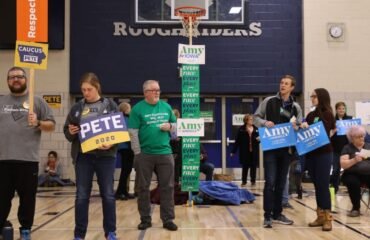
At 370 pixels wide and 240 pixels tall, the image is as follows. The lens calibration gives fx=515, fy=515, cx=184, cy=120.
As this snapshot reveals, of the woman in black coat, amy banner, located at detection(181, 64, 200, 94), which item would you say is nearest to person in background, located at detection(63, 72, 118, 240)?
amy banner, located at detection(181, 64, 200, 94)

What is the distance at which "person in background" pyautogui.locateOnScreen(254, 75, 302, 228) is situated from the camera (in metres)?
5.70

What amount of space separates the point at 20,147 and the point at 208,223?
2512 mm

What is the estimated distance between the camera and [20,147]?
4793 millimetres

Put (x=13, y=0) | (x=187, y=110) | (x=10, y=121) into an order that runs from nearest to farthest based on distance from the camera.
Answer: (x=10, y=121) → (x=187, y=110) → (x=13, y=0)

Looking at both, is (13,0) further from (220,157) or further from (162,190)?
(162,190)

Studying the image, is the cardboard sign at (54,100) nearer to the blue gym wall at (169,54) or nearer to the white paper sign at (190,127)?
the blue gym wall at (169,54)

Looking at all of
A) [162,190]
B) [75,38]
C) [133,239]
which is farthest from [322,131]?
[75,38]

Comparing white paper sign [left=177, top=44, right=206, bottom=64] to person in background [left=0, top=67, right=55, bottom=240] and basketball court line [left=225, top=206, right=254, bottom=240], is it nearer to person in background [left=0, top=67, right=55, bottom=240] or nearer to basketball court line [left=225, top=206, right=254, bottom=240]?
basketball court line [left=225, top=206, right=254, bottom=240]

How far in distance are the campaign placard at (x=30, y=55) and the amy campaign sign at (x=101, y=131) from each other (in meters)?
0.95

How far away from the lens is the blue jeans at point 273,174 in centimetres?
568

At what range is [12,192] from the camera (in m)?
4.93

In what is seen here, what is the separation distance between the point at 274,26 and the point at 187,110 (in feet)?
19.2

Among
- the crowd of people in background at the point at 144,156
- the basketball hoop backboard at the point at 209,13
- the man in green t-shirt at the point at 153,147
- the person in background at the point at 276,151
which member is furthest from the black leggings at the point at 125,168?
the basketball hoop backboard at the point at 209,13

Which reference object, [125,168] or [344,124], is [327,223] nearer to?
[344,124]
